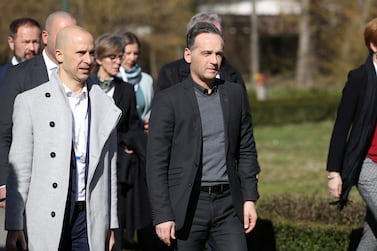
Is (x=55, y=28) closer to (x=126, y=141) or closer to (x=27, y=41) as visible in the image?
(x=27, y=41)

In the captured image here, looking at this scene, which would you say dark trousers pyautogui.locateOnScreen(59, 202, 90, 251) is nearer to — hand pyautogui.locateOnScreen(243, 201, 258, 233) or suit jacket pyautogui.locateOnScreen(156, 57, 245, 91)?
hand pyautogui.locateOnScreen(243, 201, 258, 233)

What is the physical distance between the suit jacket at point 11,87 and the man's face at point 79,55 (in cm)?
76

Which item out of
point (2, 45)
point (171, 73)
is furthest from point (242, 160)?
point (2, 45)

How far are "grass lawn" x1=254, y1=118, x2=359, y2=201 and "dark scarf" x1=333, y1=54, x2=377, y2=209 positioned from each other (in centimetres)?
416

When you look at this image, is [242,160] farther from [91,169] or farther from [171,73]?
[171,73]

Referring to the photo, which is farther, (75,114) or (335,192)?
(335,192)

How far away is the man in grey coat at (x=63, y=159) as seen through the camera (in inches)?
216

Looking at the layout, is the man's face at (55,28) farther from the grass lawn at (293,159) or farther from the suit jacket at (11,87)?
the grass lawn at (293,159)

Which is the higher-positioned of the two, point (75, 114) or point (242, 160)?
point (75, 114)

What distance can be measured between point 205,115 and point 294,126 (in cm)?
2116

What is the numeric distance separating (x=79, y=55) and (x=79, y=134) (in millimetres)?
461

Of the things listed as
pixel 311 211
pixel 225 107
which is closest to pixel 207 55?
pixel 225 107

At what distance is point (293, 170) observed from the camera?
16.7 m

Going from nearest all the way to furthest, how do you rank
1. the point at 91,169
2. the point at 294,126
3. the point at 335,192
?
1. the point at 91,169
2. the point at 335,192
3. the point at 294,126
